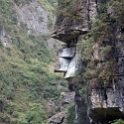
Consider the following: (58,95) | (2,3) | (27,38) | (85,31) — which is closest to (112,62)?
(85,31)

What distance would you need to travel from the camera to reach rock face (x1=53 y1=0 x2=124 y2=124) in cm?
855

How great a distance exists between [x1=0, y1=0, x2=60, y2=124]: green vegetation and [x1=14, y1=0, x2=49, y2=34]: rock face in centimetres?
47

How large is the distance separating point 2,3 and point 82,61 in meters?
14.8

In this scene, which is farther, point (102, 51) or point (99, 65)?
point (99, 65)

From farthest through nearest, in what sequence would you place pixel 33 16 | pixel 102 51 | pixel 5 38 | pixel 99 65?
pixel 5 38, pixel 33 16, pixel 99 65, pixel 102 51

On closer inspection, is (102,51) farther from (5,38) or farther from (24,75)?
(5,38)

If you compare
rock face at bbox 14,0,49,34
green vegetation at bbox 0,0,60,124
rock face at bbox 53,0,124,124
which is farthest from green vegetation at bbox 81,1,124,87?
rock face at bbox 14,0,49,34

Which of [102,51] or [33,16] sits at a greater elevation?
[33,16]

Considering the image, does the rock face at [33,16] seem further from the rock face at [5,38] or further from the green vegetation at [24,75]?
the rock face at [5,38]

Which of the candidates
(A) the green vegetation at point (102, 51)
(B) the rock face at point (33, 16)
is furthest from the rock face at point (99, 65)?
(B) the rock face at point (33, 16)

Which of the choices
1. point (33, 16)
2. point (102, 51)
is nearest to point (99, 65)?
point (102, 51)

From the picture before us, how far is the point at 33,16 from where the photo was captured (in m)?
26.0

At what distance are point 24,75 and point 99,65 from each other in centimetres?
2226

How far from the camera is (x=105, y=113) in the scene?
9398mm
